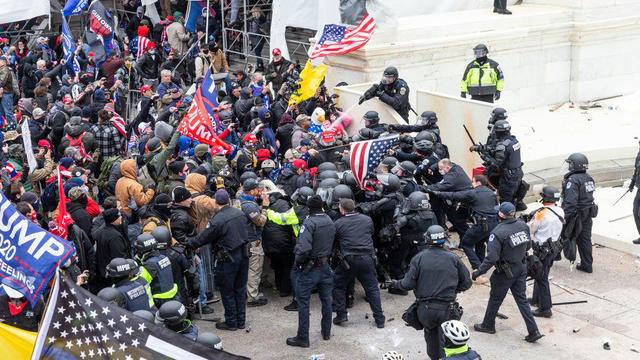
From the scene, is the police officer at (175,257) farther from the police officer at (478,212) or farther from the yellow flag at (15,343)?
the police officer at (478,212)

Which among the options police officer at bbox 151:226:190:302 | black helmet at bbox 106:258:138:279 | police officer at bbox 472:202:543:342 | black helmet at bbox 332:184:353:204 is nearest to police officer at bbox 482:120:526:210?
police officer at bbox 472:202:543:342

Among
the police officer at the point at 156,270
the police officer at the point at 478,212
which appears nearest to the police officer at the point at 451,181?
the police officer at the point at 478,212

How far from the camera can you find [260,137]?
565 inches

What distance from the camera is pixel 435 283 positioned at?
8.95 meters

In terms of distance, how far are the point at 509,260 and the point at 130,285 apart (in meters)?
4.28

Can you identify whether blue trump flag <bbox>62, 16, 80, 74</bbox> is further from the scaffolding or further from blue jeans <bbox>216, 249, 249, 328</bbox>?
blue jeans <bbox>216, 249, 249, 328</bbox>

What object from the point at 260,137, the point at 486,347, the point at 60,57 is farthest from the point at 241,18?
the point at 486,347

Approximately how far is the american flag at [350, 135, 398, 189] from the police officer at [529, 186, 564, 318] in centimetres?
241

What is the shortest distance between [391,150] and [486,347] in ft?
12.1

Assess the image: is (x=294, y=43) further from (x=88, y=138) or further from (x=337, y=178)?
(x=337, y=178)

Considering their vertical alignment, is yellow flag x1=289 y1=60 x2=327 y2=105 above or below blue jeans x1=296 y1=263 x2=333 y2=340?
above

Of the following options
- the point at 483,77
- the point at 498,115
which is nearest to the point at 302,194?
the point at 498,115

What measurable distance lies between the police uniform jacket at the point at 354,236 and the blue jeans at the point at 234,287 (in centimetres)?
121

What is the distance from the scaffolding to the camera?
2089cm
